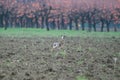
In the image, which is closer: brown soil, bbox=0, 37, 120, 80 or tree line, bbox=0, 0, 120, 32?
brown soil, bbox=0, 37, 120, 80

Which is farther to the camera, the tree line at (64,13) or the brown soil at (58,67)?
the tree line at (64,13)

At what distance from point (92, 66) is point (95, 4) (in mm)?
61627

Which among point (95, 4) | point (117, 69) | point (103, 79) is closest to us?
point (103, 79)

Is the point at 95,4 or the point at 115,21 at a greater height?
the point at 95,4

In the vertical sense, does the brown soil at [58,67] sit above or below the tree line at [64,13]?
below

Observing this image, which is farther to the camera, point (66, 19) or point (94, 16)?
point (66, 19)

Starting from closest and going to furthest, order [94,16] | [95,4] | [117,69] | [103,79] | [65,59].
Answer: [103,79], [117,69], [65,59], [94,16], [95,4]

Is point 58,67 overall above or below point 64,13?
below

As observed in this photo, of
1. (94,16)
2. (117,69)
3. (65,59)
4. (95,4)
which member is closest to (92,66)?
(117,69)

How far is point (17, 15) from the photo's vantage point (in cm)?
6888

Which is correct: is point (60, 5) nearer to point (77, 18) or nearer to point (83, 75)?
point (77, 18)

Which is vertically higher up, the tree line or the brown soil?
the tree line

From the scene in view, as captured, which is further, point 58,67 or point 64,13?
point 64,13

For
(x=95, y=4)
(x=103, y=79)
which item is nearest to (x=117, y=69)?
(x=103, y=79)
